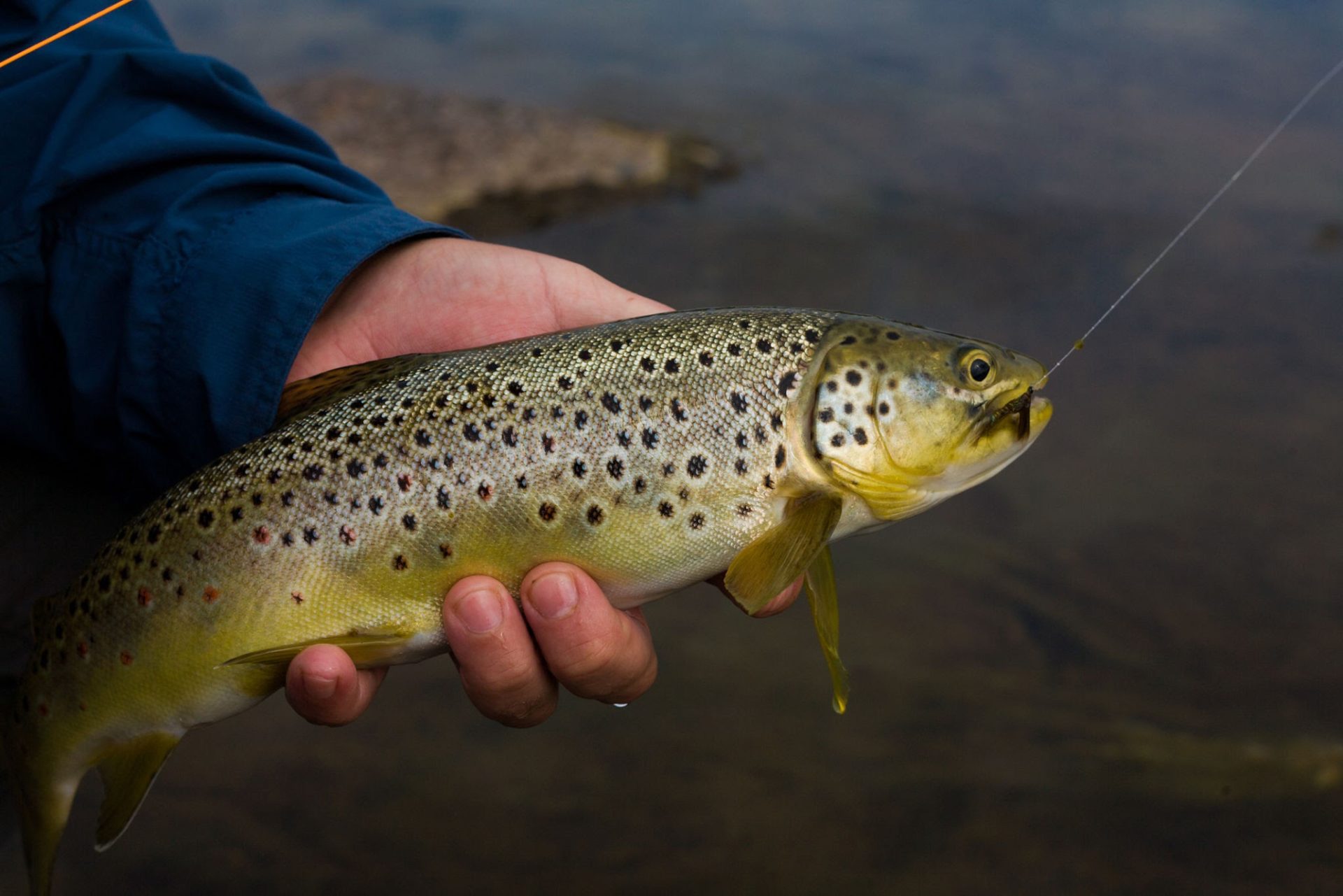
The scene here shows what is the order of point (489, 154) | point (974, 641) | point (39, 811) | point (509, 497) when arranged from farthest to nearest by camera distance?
point (489, 154), point (974, 641), point (39, 811), point (509, 497)

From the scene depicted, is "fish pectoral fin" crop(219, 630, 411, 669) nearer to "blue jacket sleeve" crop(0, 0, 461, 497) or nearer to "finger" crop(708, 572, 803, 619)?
"blue jacket sleeve" crop(0, 0, 461, 497)

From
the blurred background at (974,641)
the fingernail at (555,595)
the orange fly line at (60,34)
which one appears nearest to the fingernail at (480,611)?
the fingernail at (555,595)

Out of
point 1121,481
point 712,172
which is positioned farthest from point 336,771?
point 712,172

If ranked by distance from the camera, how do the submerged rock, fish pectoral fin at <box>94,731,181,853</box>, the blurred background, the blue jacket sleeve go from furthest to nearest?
the submerged rock → the blurred background → the blue jacket sleeve → fish pectoral fin at <box>94,731,181,853</box>

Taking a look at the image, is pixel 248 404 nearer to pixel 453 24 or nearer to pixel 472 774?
pixel 472 774

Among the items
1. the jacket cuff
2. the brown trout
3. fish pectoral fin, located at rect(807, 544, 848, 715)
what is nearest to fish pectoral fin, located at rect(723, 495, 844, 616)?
the brown trout

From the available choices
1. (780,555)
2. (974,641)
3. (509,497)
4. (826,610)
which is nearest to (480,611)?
(509,497)

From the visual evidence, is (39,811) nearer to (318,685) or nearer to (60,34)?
(318,685)
